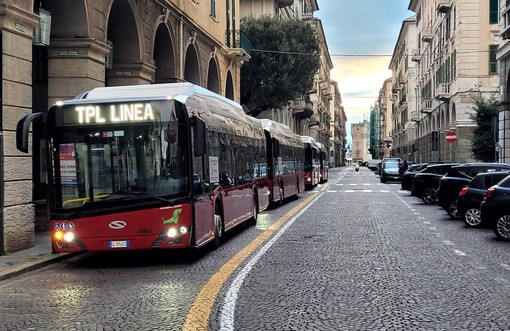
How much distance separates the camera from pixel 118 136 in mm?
9898

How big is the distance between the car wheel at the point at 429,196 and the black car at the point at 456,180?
19.1 feet

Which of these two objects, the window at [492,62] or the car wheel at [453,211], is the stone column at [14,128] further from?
the window at [492,62]

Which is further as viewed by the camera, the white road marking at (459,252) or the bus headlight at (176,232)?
the white road marking at (459,252)

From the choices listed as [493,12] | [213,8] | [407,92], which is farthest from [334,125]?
[213,8]

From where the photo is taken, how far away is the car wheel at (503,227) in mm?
12906

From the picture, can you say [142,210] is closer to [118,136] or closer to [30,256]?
[118,136]

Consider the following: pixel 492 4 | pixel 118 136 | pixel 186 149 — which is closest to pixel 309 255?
pixel 186 149

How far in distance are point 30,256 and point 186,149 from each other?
3.57 meters

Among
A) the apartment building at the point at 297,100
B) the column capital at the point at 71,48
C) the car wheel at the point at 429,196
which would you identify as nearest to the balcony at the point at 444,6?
the apartment building at the point at 297,100

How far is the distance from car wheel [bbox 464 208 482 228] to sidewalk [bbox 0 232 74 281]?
9.66 metres

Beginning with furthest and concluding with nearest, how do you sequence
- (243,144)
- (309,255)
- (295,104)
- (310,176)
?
(295,104) → (310,176) → (243,144) → (309,255)

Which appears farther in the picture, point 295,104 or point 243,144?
point 295,104

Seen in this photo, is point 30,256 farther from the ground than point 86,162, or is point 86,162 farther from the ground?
point 86,162

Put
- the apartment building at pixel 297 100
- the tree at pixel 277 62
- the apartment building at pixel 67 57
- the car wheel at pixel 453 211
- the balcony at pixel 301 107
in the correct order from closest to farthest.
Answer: the apartment building at pixel 67 57, the car wheel at pixel 453 211, the tree at pixel 277 62, the apartment building at pixel 297 100, the balcony at pixel 301 107
